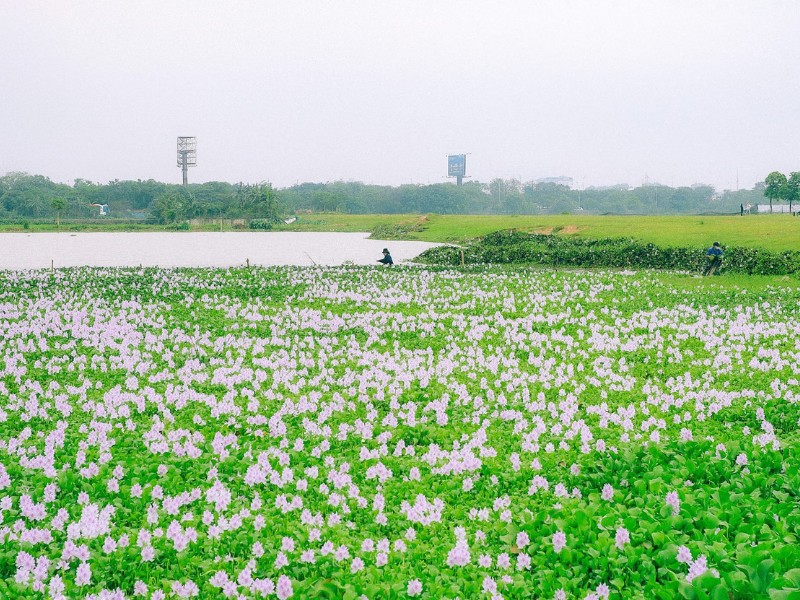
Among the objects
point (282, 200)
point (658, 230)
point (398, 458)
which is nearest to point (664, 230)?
point (658, 230)

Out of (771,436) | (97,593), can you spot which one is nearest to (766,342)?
(771,436)

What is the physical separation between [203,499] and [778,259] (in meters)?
26.8

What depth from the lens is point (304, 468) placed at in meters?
6.86

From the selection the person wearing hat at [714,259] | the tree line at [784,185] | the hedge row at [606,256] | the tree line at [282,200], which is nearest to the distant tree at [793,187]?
the tree line at [784,185]

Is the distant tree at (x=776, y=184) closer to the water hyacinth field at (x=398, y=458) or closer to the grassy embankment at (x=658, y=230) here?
the grassy embankment at (x=658, y=230)

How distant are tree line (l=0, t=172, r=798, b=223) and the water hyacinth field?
367 feet

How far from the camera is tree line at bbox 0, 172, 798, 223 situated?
125000 mm

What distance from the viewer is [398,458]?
7.18 metres

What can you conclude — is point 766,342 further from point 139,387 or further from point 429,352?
point 139,387

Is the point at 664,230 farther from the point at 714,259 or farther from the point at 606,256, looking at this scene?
the point at 714,259

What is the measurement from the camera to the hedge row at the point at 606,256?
28.0m

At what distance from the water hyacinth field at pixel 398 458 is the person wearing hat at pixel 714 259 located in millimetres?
12554

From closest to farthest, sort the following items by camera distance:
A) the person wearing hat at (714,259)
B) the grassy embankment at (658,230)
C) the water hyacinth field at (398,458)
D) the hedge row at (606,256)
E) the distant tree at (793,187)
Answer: the water hyacinth field at (398,458)
the person wearing hat at (714,259)
the hedge row at (606,256)
the grassy embankment at (658,230)
the distant tree at (793,187)

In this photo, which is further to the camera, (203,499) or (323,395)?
(323,395)
